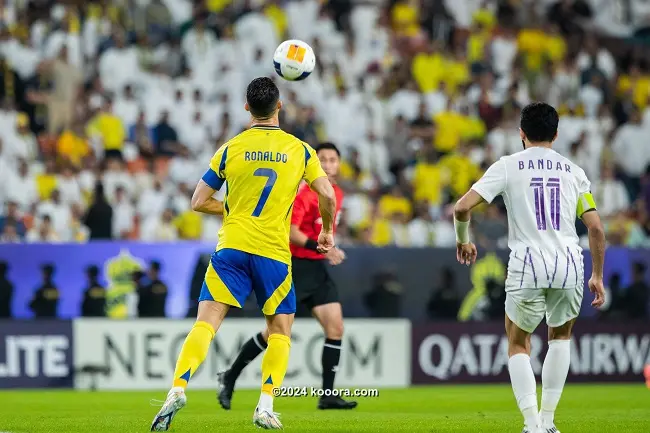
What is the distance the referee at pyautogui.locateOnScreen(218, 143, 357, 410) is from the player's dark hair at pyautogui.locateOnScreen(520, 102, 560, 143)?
350 cm

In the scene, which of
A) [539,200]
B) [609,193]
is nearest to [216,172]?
[539,200]

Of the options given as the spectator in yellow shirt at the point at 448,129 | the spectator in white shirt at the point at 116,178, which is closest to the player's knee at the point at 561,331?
the spectator in white shirt at the point at 116,178

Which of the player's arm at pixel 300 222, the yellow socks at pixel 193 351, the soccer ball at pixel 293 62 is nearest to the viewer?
the yellow socks at pixel 193 351

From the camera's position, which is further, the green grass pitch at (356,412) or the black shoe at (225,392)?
the black shoe at (225,392)

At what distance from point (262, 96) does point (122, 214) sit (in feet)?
33.9

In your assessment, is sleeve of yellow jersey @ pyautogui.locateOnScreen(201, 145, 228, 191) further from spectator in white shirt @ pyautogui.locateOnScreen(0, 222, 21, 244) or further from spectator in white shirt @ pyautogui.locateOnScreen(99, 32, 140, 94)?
spectator in white shirt @ pyautogui.locateOnScreen(99, 32, 140, 94)

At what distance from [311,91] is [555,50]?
5.84 metres

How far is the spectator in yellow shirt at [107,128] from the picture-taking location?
21297mm

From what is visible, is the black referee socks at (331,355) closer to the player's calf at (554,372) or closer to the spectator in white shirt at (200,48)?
the player's calf at (554,372)

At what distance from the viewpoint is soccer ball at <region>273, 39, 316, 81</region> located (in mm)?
11023

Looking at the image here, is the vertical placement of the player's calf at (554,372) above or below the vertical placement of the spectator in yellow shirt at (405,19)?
below

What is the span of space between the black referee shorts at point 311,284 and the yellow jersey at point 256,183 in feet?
9.19

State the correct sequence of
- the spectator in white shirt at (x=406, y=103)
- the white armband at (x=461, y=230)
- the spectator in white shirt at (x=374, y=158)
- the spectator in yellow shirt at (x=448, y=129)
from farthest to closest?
the spectator in white shirt at (x=406, y=103), the spectator in yellow shirt at (x=448, y=129), the spectator in white shirt at (x=374, y=158), the white armband at (x=461, y=230)

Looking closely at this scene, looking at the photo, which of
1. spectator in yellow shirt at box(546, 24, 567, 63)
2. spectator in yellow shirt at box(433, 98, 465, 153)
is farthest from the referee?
spectator in yellow shirt at box(546, 24, 567, 63)
